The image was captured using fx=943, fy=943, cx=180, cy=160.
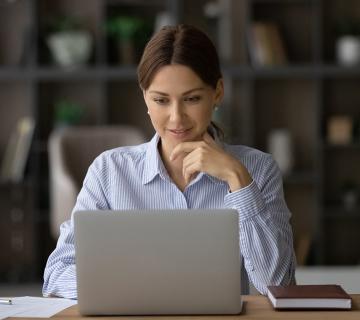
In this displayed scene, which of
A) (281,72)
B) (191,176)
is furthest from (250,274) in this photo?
(281,72)

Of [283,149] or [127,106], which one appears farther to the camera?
[127,106]

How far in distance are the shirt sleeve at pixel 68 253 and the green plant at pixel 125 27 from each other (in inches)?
146

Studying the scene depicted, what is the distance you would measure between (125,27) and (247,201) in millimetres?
4024

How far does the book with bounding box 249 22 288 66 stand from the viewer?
6078 millimetres

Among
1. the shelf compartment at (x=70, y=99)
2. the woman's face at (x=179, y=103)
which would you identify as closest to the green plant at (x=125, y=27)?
the shelf compartment at (x=70, y=99)

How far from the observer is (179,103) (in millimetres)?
2322

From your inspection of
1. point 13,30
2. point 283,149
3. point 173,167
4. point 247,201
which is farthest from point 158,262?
point 13,30

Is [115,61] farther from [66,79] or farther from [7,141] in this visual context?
[7,141]

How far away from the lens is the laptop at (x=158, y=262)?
178 centimetres

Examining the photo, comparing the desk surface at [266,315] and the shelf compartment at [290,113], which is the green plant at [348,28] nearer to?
the shelf compartment at [290,113]

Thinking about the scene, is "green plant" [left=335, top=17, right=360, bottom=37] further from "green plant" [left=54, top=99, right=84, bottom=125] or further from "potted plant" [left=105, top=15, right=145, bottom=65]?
"green plant" [left=54, top=99, right=84, bottom=125]

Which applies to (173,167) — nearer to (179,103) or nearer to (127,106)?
(179,103)

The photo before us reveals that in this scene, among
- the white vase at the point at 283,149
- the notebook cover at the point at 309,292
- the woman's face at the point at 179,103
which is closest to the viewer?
the notebook cover at the point at 309,292

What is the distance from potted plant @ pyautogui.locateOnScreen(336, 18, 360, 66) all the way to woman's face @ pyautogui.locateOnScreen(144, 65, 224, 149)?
3757mm
